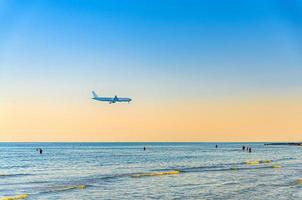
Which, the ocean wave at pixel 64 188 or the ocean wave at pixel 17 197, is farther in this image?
the ocean wave at pixel 64 188

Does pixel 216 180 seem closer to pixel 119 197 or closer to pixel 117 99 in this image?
pixel 119 197

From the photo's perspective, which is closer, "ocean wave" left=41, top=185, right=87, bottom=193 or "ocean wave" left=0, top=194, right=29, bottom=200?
"ocean wave" left=0, top=194, right=29, bottom=200

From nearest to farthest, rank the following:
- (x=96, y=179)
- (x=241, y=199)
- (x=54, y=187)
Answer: (x=241, y=199) → (x=54, y=187) → (x=96, y=179)

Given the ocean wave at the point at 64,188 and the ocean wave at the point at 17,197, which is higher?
the ocean wave at the point at 64,188

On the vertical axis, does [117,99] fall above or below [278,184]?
above

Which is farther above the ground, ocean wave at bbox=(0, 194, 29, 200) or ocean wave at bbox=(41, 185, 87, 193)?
ocean wave at bbox=(41, 185, 87, 193)

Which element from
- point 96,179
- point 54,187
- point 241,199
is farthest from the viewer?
point 96,179

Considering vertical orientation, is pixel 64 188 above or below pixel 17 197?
above

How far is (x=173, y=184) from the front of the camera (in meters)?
47.9

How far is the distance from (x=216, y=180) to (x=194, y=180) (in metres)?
2.34

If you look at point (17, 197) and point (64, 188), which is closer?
point (17, 197)

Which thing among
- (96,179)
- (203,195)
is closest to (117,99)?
(96,179)

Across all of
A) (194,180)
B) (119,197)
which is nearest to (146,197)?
(119,197)

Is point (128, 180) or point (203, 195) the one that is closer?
point (203, 195)
